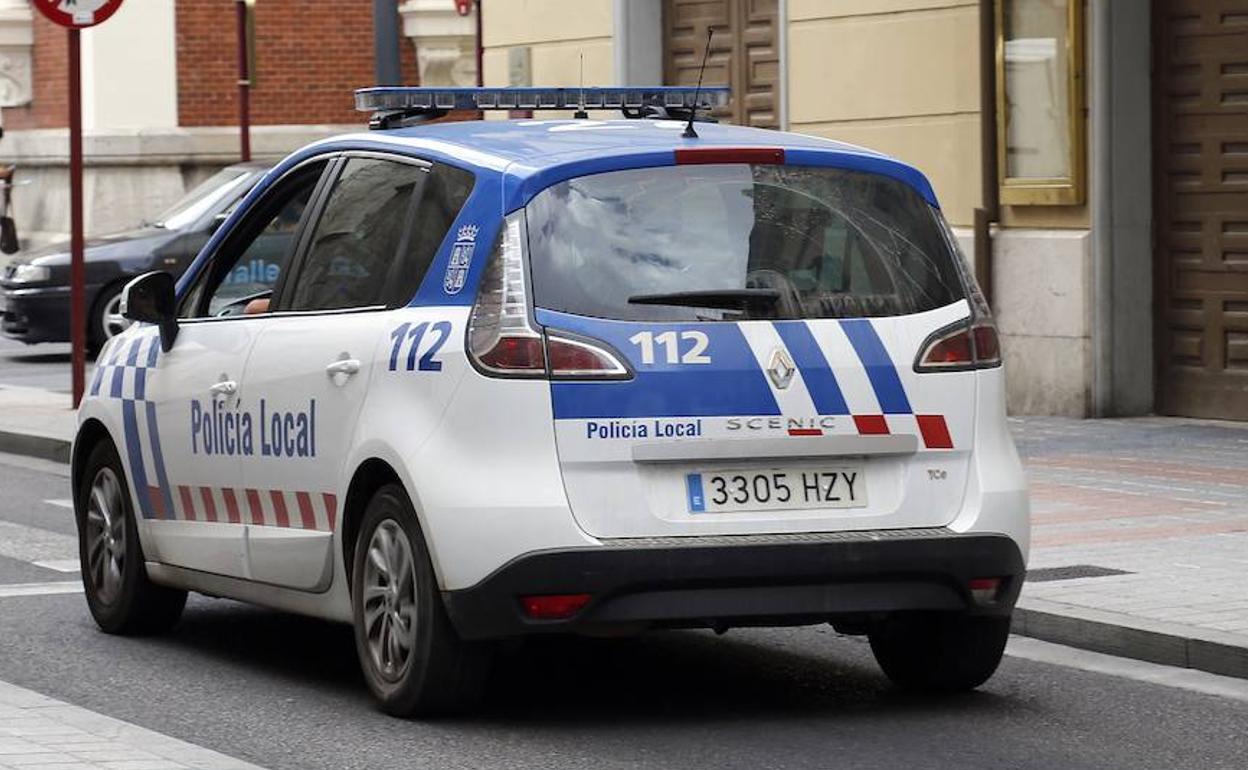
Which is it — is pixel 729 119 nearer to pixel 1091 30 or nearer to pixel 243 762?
pixel 1091 30

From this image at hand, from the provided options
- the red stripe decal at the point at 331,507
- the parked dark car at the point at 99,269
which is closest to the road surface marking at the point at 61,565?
the red stripe decal at the point at 331,507

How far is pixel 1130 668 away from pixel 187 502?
9.55 ft

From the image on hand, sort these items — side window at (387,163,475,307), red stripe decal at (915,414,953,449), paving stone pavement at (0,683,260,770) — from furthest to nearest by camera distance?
side window at (387,163,475,307) → red stripe decal at (915,414,953,449) → paving stone pavement at (0,683,260,770)

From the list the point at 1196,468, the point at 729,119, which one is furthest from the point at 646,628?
the point at 729,119

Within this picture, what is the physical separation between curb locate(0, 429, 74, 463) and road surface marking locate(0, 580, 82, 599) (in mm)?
5310

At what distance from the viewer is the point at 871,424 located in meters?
7.36

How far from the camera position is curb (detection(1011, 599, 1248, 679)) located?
8.33 metres

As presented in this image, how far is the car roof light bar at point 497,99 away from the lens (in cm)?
838

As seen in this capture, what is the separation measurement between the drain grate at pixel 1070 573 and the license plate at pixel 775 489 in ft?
8.25

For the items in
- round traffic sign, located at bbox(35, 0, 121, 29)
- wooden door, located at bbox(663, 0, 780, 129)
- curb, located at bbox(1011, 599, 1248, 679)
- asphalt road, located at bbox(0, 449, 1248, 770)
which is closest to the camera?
asphalt road, located at bbox(0, 449, 1248, 770)

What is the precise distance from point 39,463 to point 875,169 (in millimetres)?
9163

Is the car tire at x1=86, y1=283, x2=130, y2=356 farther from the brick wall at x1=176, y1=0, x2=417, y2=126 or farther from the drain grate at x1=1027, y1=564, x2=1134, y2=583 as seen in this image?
the drain grate at x1=1027, y1=564, x2=1134, y2=583

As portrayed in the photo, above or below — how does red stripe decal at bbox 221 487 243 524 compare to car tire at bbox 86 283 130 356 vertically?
below

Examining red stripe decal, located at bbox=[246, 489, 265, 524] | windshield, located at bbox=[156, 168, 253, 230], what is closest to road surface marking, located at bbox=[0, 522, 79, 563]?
red stripe decal, located at bbox=[246, 489, 265, 524]
